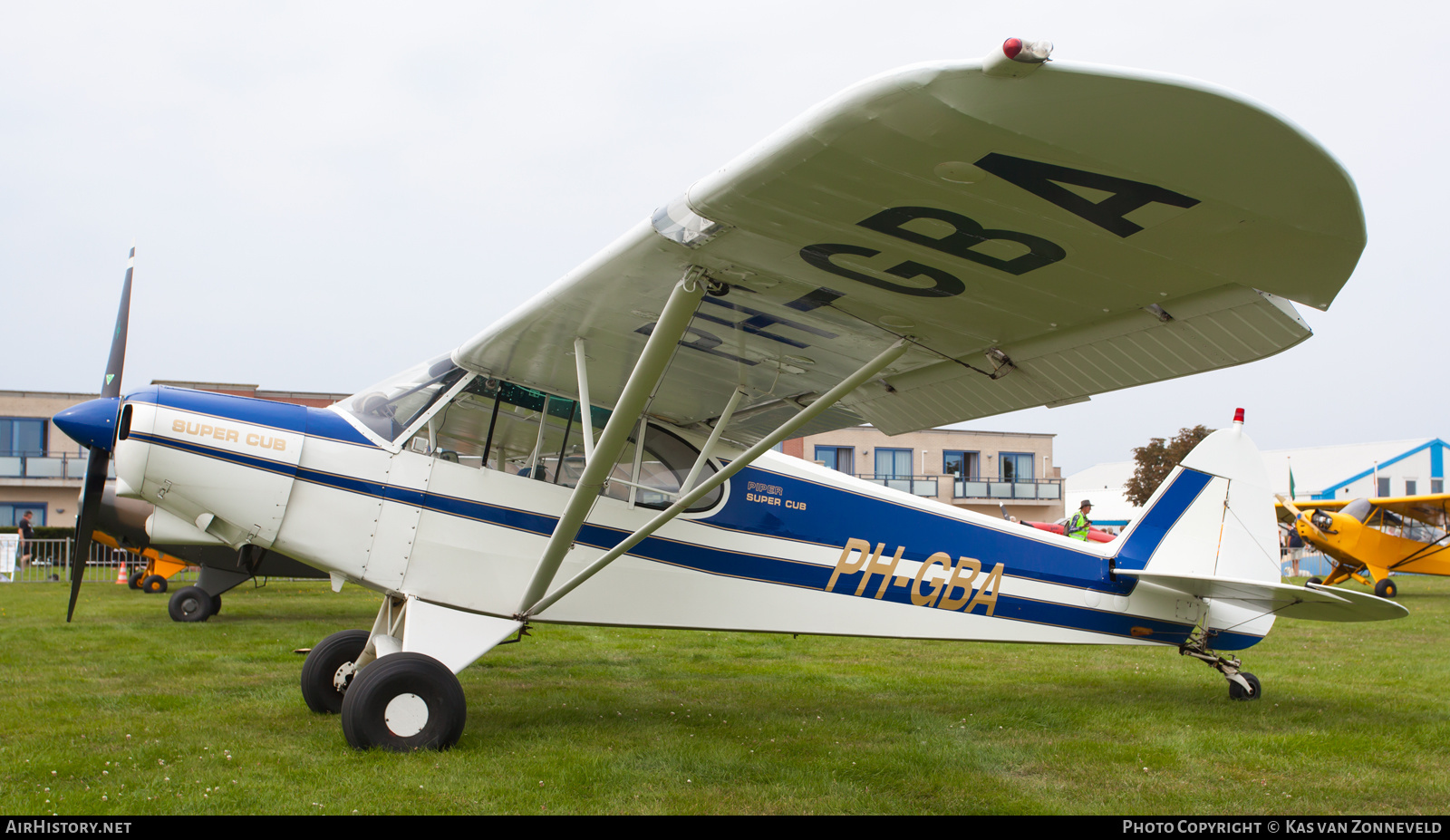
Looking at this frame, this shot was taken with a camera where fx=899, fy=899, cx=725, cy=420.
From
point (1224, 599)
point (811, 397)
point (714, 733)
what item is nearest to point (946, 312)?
point (811, 397)

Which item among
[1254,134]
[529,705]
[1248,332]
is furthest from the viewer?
[529,705]

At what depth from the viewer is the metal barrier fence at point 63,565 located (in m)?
19.7

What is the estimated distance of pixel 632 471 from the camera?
551 centimetres

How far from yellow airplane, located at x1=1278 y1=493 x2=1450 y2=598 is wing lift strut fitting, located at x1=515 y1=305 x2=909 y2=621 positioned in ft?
67.4

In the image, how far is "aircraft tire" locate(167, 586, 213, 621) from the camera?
11155mm

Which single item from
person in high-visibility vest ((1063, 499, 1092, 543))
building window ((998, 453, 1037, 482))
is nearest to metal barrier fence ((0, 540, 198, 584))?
person in high-visibility vest ((1063, 499, 1092, 543))

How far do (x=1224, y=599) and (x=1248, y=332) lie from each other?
406 centimetres

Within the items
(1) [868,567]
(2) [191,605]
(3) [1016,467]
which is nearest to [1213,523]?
(1) [868,567]

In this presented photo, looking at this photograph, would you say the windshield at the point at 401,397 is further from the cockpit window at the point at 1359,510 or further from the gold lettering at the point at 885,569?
the cockpit window at the point at 1359,510

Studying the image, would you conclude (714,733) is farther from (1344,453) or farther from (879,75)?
(1344,453)

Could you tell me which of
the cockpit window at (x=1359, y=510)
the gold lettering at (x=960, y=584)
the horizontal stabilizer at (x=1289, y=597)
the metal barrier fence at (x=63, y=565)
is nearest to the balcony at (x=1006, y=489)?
the cockpit window at (x=1359, y=510)

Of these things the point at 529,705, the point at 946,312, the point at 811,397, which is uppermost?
the point at 946,312

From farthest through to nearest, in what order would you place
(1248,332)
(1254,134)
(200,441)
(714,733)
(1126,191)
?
1. (714,733)
2. (200,441)
3. (1248,332)
4. (1126,191)
5. (1254,134)

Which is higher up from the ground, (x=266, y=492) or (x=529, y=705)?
(x=266, y=492)
